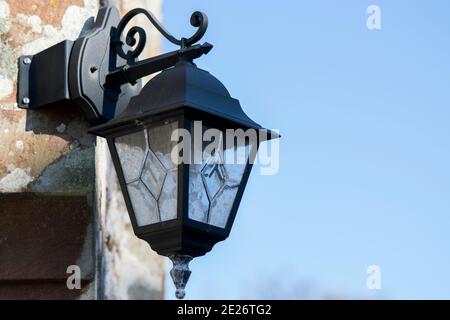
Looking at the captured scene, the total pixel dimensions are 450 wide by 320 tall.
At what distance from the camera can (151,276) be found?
7.85 m

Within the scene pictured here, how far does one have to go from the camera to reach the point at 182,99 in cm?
316

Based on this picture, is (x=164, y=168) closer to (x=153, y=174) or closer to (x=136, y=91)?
(x=153, y=174)

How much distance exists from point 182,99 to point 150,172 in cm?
20

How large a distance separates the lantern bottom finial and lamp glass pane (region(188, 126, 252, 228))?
0.10 m

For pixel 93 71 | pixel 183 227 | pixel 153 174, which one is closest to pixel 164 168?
pixel 153 174

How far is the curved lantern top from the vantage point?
10.5 feet

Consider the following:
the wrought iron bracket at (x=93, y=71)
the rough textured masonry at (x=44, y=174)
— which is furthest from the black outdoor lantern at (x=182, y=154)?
the rough textured masonry at (x=44, y=174)

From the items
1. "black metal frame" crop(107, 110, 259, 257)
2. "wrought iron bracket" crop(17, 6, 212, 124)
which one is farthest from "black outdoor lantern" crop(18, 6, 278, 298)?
"wrought iron bracket" crop(17, 6, 212, 124)

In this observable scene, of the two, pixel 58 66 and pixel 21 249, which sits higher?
pixel 58 66

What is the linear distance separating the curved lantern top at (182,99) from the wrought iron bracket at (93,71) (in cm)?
22
